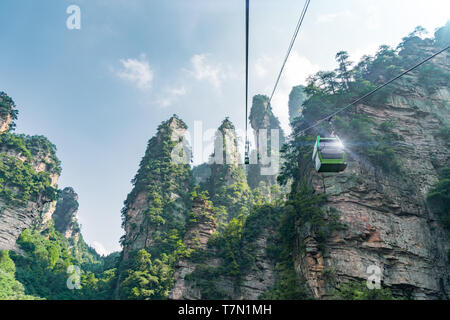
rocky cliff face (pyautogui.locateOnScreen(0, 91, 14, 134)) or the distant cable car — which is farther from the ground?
rocky cliff face (pyautogui.locateOnScreen(0, 91, 14, 134))

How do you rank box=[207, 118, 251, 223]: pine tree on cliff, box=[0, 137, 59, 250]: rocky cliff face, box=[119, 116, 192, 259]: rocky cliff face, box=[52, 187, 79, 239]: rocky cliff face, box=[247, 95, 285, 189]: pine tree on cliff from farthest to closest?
box=[52, 187, 79, 239]: rocky cliff face → box=[247, 95, 285, 189]: pine tree on cliff → box=[207, 118, 251, 223]: pine tree on cliff → box=[119, 116, 192, 259]: rocky cliff face → box=[0, 137, 59, 250]: rocky cliff face

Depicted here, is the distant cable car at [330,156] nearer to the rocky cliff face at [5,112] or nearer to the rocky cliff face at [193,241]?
the rocky cliff face at [193,241]

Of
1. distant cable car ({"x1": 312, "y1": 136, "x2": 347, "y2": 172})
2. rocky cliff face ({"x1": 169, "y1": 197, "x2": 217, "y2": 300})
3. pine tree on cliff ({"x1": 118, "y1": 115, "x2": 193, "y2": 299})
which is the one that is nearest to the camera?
distant cable car ({"x1": 312, "y1": 136, "x2": 347, "y2": 172})

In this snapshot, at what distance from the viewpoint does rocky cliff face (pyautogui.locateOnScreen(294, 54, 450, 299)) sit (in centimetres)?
1670

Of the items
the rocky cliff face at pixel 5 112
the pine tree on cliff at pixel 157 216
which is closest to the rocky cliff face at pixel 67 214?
the rocky cliff face at pixel 5 112

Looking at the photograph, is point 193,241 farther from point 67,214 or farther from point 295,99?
point 295,99

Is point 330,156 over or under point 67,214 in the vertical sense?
under

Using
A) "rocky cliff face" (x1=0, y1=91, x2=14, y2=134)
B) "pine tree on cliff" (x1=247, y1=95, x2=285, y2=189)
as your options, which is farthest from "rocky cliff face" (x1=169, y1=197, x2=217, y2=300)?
"rocky cliff face" (x1=0, y1=91, x2=14, y2=134)

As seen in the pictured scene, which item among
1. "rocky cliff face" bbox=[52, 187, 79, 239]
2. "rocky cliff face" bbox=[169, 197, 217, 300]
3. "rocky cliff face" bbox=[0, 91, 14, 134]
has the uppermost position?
"rocky cliff face" bbox=[0, 91, 14, 134]

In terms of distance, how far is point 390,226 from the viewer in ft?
60.5

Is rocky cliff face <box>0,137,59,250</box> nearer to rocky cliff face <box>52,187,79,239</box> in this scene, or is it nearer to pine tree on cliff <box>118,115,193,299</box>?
pine tree on cliff <box>118,115,193,299</box>

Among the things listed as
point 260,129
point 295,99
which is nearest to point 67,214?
point 260,129

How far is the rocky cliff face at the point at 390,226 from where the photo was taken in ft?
54.8
